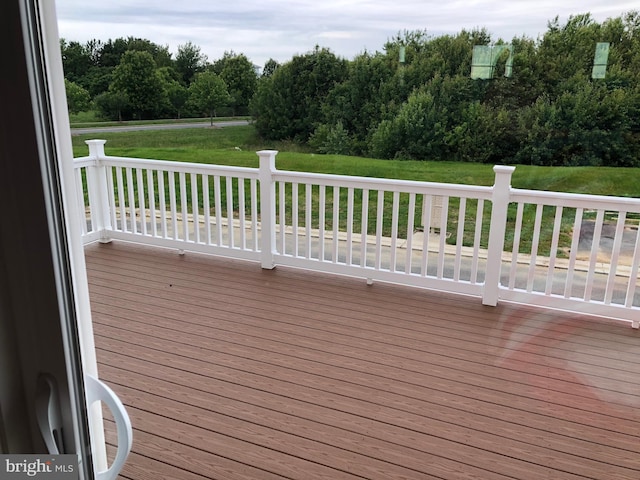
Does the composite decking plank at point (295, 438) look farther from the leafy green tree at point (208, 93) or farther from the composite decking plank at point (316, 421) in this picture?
the leafy green tree at point (208, 93)

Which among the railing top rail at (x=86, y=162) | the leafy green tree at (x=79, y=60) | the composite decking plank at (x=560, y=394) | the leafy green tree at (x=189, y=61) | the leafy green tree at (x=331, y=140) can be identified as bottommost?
the composite decking plank at (x=560, y=394)

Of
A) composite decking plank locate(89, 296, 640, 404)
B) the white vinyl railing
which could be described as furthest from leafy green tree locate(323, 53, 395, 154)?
composite decking plank locate(89, 296, 640, 404)

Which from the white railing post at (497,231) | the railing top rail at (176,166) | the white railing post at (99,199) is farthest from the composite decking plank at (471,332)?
the white railing post at (99,199)

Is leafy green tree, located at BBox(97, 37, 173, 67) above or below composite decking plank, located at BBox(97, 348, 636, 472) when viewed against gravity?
above

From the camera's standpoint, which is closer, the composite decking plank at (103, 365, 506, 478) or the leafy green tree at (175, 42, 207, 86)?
the composite decking plank at (103, 365, 506, 478)

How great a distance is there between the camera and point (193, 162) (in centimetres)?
393

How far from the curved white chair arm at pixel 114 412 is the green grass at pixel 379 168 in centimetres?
233

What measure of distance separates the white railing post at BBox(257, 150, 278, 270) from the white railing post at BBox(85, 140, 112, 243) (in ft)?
4.66

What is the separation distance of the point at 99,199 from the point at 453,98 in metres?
3.00

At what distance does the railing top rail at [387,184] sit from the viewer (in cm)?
331

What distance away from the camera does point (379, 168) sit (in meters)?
3.62

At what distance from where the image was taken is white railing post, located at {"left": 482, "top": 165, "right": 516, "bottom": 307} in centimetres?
320

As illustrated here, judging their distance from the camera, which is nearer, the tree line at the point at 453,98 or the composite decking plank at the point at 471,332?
Result: the composite decking plank at the point at 471,332

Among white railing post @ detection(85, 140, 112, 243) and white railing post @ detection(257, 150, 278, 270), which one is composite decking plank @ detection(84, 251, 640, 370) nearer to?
white railing post @ detection(257, 150, 278, 270)
